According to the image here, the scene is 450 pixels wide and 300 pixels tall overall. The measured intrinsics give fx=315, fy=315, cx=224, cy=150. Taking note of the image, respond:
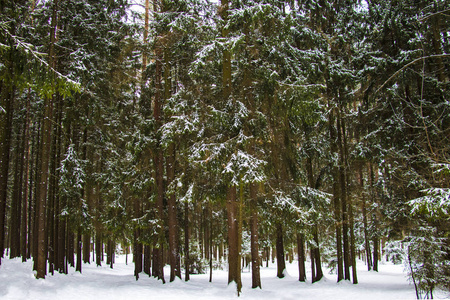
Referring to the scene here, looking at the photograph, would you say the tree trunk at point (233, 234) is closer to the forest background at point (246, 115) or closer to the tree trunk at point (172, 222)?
the forest background at point (246, 115)

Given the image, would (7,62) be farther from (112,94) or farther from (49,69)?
(112,94)

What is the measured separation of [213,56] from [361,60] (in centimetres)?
758

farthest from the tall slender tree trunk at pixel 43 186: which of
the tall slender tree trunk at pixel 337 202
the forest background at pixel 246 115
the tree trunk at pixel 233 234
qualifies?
the tall slender tree trunk at pixel 337 202

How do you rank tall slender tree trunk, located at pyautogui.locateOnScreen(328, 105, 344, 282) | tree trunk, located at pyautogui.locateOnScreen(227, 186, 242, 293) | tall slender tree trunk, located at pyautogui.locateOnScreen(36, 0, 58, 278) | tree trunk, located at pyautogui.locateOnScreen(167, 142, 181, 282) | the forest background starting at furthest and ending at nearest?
tall slender tree trunk, located at pyautogui.locateOnScreen(328, 105, 344, 282) → tree trunk, located at pyautogui.locateOnScreen(167, 142, 181, 282) → tree trunk, located at pyautogui.locateOnScreen(227, 186, 242, 293) → the forest background → tall slender tree trunk, located at pyautogui.locateOnScreen(36, 0, 58, 278)

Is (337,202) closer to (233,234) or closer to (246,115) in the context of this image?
(233,234)

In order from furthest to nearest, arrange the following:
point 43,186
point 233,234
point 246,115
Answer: point 233,234
point 246,115
point 43,186

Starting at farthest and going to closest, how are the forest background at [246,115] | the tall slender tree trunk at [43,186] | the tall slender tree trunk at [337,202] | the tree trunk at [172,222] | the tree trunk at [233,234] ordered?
the tall slender tree trunk at [337,202] → the tree trunk at [172,222] → the tree trunk at [233,234] → the forest background at [246,115] → the tall slender tree trunk at [43,186]

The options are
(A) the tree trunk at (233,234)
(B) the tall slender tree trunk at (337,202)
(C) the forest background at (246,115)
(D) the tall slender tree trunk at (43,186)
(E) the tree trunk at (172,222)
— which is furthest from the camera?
(B) the tall slender tree trunk at (337,202)

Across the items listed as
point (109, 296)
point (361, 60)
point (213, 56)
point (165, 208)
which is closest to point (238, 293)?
point (109, 296)

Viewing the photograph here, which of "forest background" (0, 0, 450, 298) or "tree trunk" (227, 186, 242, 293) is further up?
"forest background" (0, 0, 450, 298)

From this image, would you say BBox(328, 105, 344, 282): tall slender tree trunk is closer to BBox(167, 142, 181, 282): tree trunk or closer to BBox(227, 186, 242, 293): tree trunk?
BBox(227, 186, 242, 293): tree trunk

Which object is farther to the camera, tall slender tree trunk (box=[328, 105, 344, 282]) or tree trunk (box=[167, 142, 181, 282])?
tall slender tree trunk (box=[328, 105, 344, 282])

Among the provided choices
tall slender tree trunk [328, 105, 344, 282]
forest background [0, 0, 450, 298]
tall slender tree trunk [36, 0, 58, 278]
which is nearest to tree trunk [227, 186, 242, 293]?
forest background [0, 0, 450, 298]

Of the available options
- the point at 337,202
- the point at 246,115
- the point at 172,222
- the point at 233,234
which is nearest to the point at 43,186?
the point at 172,222
